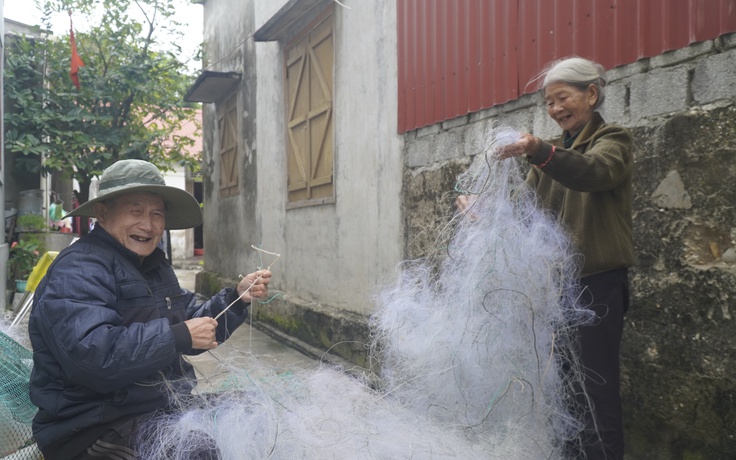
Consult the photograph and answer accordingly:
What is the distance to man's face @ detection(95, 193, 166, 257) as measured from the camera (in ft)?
7.42

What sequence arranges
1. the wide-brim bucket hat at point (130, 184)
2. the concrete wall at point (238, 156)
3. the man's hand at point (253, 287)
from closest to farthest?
1. the wide-brim bucket hat at point (130, 184)
2. the man's hand at point (253, 287)
3. the concrete wall at point (238, 156)

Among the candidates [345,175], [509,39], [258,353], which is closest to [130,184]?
[509,39]

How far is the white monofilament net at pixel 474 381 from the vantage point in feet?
6.86

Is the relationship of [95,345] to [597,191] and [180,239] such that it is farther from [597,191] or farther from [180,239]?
[180,239]

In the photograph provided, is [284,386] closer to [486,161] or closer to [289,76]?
[486,161]

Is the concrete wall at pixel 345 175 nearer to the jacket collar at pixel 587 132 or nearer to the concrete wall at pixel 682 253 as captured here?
the concrete wall at pixel 682 253

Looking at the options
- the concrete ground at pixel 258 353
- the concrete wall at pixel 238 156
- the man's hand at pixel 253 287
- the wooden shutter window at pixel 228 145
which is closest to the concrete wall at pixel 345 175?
the concrete wall at pixel 238 156

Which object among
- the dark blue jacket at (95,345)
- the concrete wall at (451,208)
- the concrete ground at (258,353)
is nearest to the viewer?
the dark blue jacket at (95,345)

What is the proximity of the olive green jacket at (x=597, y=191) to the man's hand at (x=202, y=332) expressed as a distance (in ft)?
4.20

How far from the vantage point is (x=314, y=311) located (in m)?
6.65

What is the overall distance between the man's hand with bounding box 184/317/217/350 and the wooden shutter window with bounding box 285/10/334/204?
4513mm

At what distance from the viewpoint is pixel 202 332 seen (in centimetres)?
209

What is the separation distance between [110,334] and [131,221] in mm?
526

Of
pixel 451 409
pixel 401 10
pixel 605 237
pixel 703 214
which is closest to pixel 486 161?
pixel 605 237
